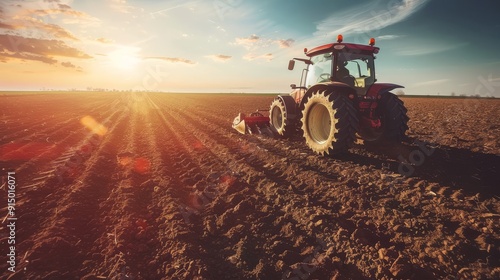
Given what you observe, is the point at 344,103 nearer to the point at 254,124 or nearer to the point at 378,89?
the point at 378,89

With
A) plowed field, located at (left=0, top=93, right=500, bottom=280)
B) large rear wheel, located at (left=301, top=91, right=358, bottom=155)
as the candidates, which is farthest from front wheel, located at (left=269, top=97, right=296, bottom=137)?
large rear wheel, located at (left=301, top=91, right=358, bottom=155)

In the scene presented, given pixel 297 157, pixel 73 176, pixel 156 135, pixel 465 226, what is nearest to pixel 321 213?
pixel 465 226

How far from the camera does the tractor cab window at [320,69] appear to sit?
6.55 meters

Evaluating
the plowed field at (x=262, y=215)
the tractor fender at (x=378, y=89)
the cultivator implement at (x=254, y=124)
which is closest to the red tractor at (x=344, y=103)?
the tractor fender at (x=378, y=89)

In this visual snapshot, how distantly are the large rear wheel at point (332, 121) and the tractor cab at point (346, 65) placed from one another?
0.66 m

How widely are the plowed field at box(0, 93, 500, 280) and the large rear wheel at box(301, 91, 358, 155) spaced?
38cm

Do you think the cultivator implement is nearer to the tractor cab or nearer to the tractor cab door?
the tractor cab

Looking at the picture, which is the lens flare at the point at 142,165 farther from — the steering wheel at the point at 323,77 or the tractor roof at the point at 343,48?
the tractor roof at the point at 343,48

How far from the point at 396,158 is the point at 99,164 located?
6.84 metres

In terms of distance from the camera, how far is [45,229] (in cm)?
339

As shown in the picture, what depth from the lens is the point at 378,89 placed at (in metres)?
6.00

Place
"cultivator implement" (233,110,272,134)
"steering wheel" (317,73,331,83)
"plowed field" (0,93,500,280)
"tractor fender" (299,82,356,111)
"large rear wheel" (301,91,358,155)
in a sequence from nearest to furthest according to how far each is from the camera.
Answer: "plowed field" (0,93,500,280), "large rear wheel" (301,91,358,155), "tractor fender" (299,82,356,111), "steering wheel" (317,73,331,83), "cultivator implement" (233,110,272,134)

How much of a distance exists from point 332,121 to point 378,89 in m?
1.65

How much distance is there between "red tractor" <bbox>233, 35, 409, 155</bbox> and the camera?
208 inches
